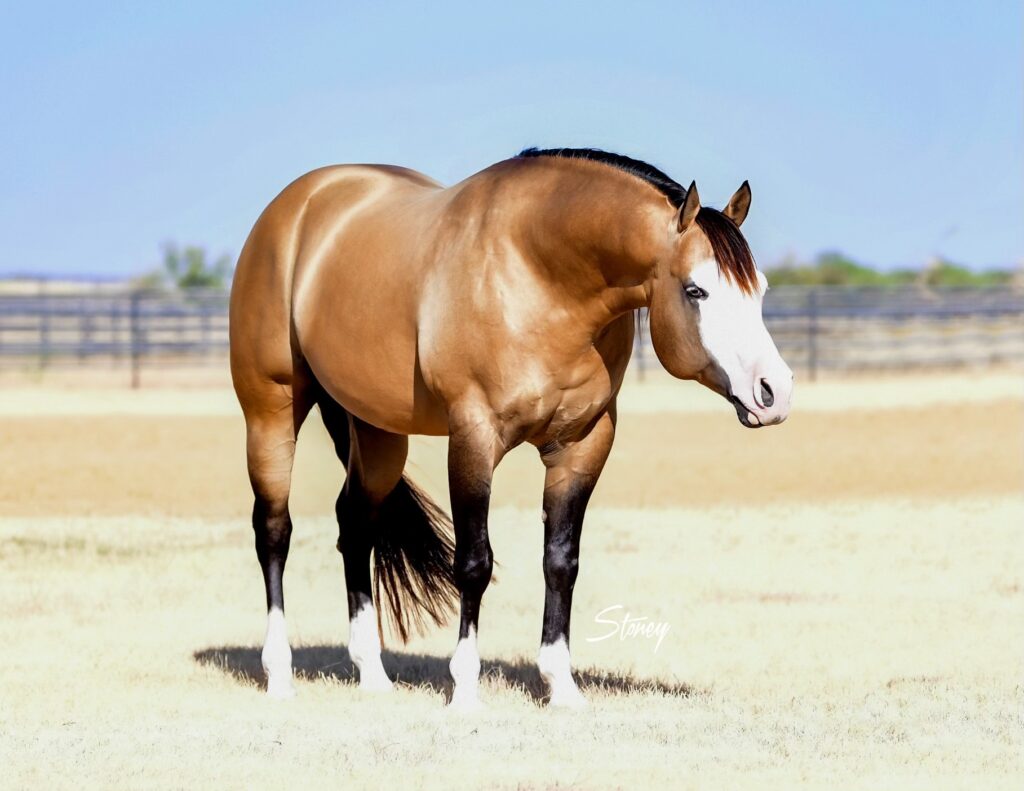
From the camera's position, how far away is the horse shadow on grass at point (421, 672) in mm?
5660

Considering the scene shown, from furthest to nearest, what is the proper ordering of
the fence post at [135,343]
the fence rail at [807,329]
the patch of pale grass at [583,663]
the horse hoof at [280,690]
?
the fence rail at [807,329] → the fence post at [135,343] → the horse hoof at [280,690] → the patch of pale grass at [583,663]

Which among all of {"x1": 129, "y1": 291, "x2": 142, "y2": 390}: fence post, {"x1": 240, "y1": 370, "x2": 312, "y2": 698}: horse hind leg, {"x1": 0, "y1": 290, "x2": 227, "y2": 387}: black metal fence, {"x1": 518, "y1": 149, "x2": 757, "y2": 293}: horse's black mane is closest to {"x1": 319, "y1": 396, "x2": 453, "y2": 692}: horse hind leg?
{"x1": 240, "y1": 370, "x2": 312, "y2": 698}: horse hind leg

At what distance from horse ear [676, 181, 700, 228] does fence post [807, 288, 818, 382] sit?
21.1 meters

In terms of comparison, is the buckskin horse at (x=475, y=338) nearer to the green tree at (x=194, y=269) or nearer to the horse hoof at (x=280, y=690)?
the horse hoof at (x=280, y=690)

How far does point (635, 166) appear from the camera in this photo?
508 cm

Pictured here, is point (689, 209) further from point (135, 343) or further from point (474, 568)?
point (135, 343)

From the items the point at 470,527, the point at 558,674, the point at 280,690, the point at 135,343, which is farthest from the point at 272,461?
the point at 135,343

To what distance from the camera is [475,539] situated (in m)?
5.14

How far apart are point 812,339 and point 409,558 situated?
67.6ft

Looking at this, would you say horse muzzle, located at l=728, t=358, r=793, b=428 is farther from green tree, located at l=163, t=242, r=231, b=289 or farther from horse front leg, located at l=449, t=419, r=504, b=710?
green tree, located at l=163, t=242, r=231, b=289

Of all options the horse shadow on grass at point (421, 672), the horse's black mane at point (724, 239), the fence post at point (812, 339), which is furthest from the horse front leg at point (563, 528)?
the fence post at point (812, 339)

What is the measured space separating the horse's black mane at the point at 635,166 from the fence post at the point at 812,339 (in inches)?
813

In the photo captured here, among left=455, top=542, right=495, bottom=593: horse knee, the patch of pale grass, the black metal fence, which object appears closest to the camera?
the patch of pale grass

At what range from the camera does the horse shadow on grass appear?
5.66 m
